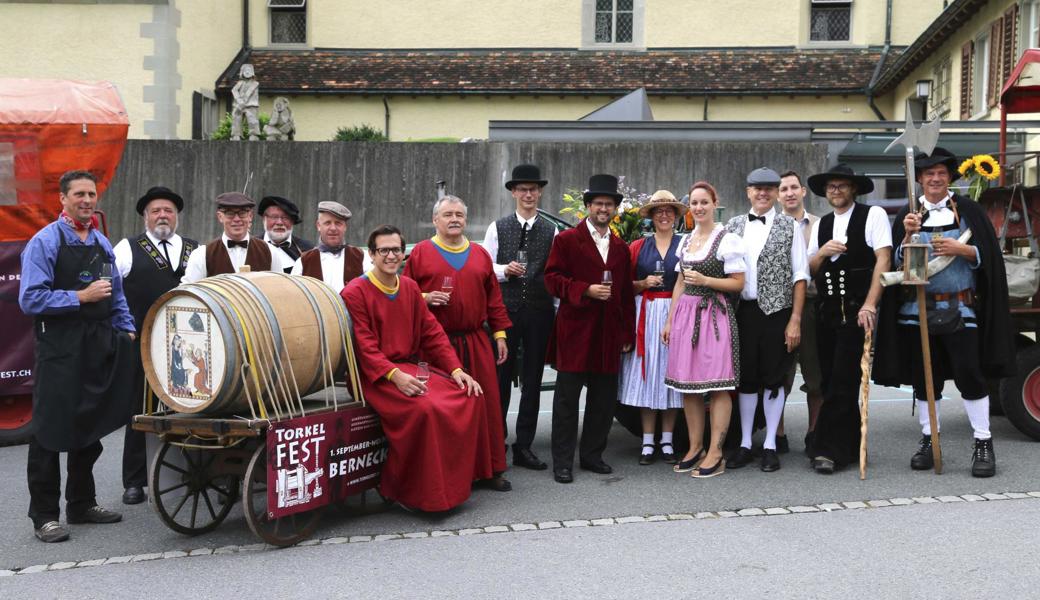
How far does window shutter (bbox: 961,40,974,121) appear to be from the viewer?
62.3 feet

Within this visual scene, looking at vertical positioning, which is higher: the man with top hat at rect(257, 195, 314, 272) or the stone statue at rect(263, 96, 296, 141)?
the stone statue at rect(263, 96, 296, 141)

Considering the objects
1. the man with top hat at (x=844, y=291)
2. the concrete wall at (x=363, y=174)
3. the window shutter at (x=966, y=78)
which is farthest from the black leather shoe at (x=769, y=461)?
the window shutter at (x=966, y=78)

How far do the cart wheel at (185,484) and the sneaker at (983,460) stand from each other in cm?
453

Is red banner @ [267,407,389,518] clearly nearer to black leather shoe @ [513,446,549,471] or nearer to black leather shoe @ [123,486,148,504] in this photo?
black leather shoe @ [513,446,549,471]

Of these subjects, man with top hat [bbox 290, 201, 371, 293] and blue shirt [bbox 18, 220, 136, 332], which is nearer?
blue shirt [bbox 18, 220, 136, 332]

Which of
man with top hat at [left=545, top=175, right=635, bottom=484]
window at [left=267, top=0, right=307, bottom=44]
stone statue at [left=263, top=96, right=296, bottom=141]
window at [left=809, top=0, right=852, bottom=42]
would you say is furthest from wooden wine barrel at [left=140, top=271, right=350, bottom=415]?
window at [left=809, top=0, right=852, bottom=42]

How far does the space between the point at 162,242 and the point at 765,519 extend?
4.17m

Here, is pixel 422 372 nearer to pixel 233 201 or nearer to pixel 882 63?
pixel 233 201

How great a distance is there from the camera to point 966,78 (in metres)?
19.2

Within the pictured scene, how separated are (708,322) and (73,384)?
3830 mm

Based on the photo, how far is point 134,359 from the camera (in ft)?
20.4

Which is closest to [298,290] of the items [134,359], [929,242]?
[134,359]

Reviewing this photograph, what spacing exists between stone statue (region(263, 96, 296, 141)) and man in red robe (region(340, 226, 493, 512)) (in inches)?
677

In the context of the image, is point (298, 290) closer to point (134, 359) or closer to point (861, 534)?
point (134, 359)
